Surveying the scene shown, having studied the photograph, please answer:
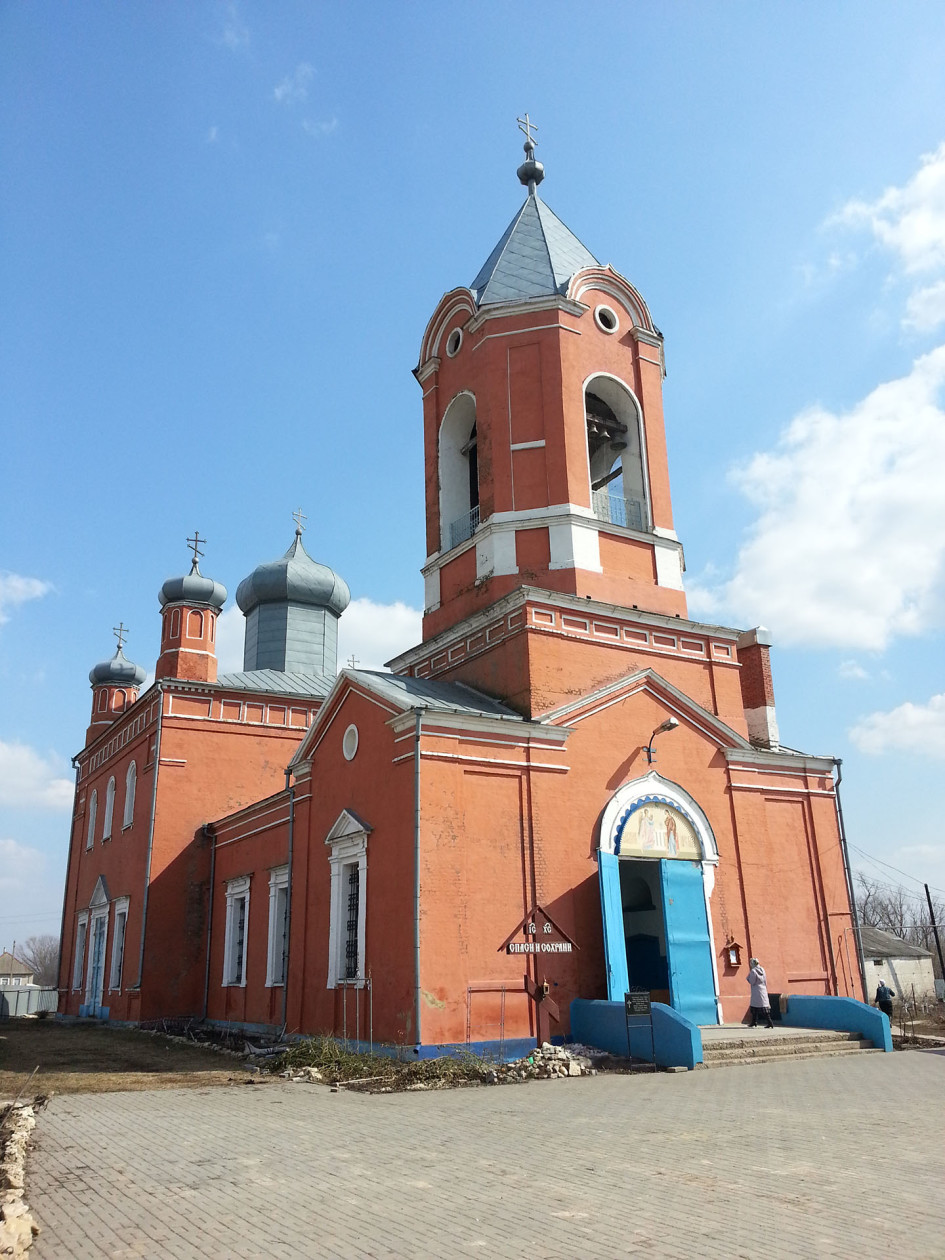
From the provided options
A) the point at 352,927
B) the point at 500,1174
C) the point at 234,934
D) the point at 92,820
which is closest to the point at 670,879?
the point at 352,927

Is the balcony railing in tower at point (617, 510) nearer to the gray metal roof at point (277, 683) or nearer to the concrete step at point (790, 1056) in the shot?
the concrete step at point (790, 1056)

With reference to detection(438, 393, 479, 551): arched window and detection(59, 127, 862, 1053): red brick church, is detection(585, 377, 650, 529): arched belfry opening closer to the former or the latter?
detection(59, 127, 862, 1053): red brick church

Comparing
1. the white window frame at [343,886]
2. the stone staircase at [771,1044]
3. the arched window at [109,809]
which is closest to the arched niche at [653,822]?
the stone staircase at [771,1044]

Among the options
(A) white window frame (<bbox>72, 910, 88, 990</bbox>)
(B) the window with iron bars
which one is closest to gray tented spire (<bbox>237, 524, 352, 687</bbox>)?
(A) white window frame (<bbox>72, 910, 88, 990</bbox>)

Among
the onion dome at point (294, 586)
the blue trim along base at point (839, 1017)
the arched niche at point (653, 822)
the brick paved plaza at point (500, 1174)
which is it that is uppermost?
the onion dome at point (294, 586)

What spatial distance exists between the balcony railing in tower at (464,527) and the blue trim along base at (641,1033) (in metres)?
8.04

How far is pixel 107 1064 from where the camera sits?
→ 14.1 m

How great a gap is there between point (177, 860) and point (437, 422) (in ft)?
37.6

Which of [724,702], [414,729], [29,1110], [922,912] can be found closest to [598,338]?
[724,702]

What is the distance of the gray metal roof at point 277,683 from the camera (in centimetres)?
2409

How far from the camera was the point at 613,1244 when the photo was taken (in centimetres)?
476

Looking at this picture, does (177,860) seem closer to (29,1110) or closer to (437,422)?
(437,422)

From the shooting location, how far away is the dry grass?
37.7ft

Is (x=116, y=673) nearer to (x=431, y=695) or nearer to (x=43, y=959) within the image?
(x=431, y=695)
